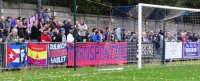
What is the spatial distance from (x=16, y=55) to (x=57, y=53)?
245 cm

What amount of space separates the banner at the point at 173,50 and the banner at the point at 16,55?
9.29m

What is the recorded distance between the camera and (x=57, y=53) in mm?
23875

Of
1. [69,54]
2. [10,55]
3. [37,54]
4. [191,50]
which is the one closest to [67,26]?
[69,54]

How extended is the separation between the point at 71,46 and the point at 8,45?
370 cm

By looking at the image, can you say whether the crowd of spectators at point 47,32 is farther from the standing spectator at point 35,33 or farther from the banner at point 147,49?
the banner at point 147,49

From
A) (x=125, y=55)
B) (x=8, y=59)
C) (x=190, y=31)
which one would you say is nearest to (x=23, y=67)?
(x=8, y=59)

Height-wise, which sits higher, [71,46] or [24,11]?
[24,11]

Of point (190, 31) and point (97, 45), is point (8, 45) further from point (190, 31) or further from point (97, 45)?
point (190, 31)

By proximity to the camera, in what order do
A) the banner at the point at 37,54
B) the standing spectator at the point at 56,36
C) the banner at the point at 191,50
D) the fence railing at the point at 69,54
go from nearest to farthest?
the fence railing at the point at 69,54 < the banner at the point at 37,54 < the standing spectator at the point at 56,36 < the banner at the point at 191,50

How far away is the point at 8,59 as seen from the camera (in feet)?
71.0

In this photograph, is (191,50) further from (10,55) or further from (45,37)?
(10,55)

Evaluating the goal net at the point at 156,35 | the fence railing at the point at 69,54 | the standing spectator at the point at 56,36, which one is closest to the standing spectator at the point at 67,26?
the standing spectator at the point at 56,36

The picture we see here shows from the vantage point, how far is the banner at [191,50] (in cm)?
3083

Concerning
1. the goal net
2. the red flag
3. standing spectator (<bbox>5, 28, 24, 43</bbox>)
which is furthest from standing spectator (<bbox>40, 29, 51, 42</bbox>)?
the goal net
